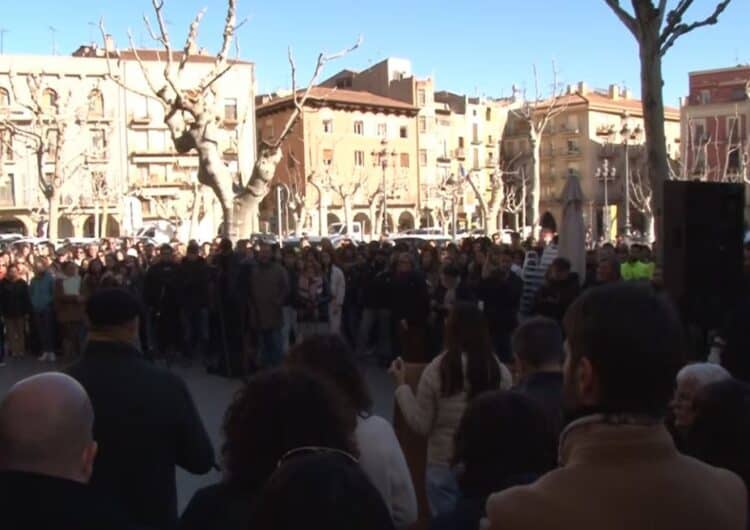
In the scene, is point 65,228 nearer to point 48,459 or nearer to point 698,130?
point 698,130

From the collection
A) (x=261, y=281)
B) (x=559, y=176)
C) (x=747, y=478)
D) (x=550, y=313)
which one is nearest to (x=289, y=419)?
(x=747, y=478)

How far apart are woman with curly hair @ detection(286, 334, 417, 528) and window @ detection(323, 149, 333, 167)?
71.3 m

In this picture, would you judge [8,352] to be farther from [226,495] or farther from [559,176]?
[559,176]

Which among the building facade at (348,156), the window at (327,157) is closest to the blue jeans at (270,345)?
the building facade at (348,156)

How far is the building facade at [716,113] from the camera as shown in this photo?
71.4m

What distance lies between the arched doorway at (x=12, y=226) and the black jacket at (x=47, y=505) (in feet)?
224

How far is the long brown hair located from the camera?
4.55 meters

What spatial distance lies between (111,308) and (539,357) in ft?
6.12

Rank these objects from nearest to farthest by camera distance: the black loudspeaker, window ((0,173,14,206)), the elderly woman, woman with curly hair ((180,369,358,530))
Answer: woman with curly hair ((180,369,358,530)) < the elderly woman < the black loudspeaker < window ((0,173,14,206))

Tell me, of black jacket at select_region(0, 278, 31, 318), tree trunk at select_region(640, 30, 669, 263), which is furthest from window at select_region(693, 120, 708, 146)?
black jacket at select_region(0, 278, 31, 318)

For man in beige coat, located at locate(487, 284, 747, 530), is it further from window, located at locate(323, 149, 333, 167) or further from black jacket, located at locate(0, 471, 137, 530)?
window, located at locate(323, 149, 333, 167)

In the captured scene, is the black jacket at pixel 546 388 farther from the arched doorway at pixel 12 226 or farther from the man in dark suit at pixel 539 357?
the arched doorway at pixel 12 226

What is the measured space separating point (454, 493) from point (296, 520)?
9.32 ft

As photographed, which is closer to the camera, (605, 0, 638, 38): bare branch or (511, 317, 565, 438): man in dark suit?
(511, 317, 565, 438): man in dark suit
